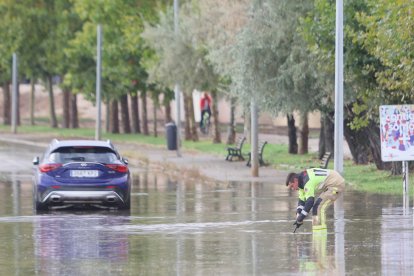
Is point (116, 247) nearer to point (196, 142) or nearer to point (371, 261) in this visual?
point (371, 261)

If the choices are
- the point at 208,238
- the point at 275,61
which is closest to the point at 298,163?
the point at 275,61

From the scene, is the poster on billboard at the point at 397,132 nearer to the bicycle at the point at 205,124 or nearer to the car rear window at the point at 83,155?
the car rear window at the point at 83,155

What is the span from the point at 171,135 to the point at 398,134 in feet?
82.4

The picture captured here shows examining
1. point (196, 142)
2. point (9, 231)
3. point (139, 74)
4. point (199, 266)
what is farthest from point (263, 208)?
point (139, 74)

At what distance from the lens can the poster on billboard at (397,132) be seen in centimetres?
2517

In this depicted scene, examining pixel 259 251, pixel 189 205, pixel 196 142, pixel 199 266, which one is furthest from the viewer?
pixel 196 142

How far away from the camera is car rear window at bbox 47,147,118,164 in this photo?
1024 inches

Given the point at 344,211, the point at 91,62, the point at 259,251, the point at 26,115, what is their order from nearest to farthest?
1. the point at 259,251
2. the point at 344,211
3. the point at 91,62
4. the point at 26,115

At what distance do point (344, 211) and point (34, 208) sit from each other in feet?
20.6

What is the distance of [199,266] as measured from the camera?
16281 millimetres

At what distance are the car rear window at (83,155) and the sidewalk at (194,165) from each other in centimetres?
912

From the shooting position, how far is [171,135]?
49938 millimetres

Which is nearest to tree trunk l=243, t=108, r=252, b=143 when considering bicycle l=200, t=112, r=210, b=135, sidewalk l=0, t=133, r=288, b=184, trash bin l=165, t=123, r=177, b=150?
sidewalk l=0, t=133, r=288, b=184

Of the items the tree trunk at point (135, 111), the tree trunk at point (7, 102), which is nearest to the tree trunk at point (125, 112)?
the tree trunk at point (135, 111)
